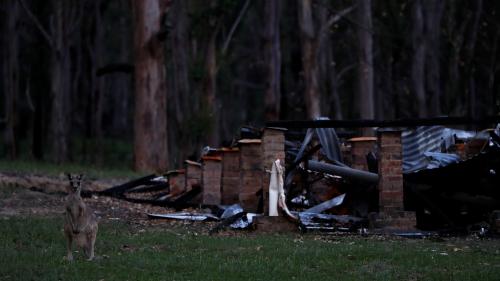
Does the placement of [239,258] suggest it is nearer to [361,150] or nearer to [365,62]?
[361,150]

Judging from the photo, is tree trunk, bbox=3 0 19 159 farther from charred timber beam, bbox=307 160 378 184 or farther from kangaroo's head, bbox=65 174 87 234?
kangaroo's head, bbox=65 174 87 234

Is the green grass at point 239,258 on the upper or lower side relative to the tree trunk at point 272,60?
lower

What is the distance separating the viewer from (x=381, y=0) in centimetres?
4769

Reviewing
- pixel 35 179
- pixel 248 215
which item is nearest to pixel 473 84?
pixel 35 179

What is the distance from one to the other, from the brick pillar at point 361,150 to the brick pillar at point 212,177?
2.96 meters

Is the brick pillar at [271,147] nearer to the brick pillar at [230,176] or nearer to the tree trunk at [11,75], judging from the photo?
the brick pillar at [230,176]

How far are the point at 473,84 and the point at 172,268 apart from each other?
133 ft

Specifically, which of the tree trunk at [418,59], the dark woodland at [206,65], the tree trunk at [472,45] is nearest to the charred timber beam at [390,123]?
the dark woodland at [206,65]

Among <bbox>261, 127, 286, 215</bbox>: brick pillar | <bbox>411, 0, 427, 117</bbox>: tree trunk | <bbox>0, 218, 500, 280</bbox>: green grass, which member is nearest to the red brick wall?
<bbox>261, 127, 286, 215</bbox>: brick pillar

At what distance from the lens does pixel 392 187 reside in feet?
59.8

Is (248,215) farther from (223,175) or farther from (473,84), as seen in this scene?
(473,84)

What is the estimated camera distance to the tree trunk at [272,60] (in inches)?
1636

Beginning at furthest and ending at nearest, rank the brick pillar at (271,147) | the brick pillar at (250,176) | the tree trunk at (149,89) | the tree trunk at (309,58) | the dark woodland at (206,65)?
1. the tree trunk at (309,58)
2. the dark woodland at (206,65)
3. the tree trunk at (149,89)
4. the brick pillar at (250,176)
5. the brick pillar at (271,147)

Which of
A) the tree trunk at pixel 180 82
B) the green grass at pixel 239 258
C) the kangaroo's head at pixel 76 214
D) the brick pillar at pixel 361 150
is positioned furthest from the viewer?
the tree trunk at pixel 180 82
